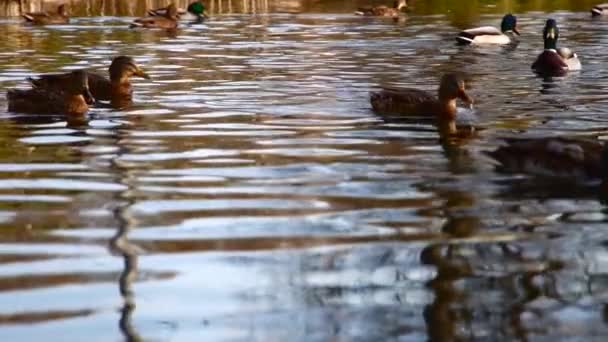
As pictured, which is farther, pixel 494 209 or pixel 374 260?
pixel 494 209

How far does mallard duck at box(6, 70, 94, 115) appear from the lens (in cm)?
1384

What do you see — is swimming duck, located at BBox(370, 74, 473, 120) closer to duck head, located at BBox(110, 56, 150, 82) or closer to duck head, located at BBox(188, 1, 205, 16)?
duck head, located at BBox(110, 56, 150, 82)

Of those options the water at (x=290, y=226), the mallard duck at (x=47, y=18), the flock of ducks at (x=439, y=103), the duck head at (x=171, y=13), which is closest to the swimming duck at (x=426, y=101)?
the flock of ducks at (x=439, y=103)

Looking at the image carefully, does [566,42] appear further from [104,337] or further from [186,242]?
[104,337]

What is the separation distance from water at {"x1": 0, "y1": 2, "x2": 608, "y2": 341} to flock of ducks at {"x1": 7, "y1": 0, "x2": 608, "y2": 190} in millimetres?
240

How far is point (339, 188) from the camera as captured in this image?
8766mm

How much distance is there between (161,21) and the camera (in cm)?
3544

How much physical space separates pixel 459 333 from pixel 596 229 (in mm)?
2364

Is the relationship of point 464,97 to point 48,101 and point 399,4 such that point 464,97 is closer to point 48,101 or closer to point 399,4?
point 48,101

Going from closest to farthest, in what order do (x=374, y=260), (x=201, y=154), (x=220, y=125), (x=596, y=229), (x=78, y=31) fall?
(x=374, y=260), (x=596, y=229), (x=201, y=154), (x=220, y=125), (x=78, y=31)

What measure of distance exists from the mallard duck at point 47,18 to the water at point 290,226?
2139 cm


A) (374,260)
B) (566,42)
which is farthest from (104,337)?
(566,42)

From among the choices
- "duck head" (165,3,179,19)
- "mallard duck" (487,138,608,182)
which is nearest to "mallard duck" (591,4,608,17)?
"duck head" (165,3,179,19)

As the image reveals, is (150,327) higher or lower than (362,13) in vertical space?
higher
